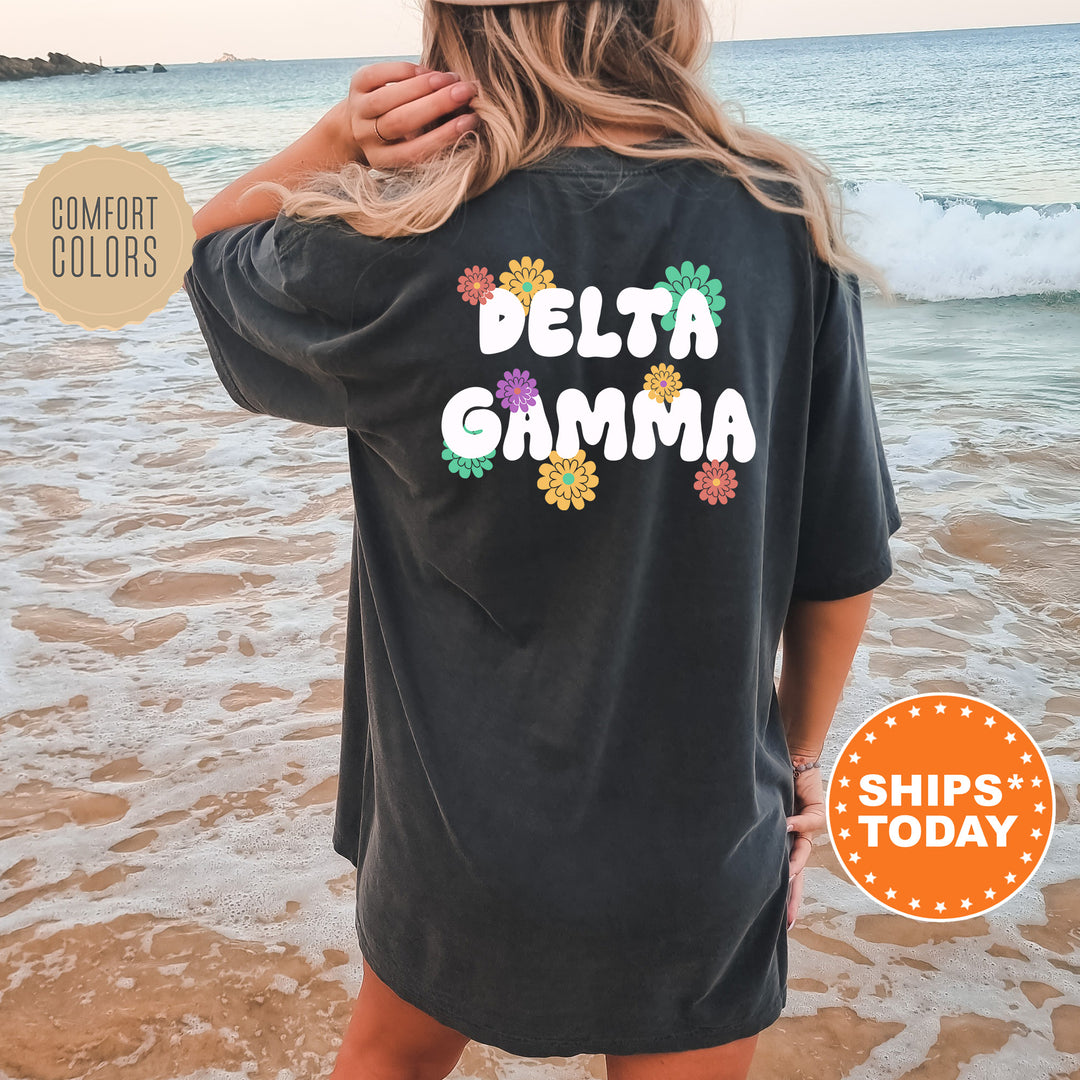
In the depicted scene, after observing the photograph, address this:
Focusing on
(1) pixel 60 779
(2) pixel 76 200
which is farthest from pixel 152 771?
(2) pixel 76 200

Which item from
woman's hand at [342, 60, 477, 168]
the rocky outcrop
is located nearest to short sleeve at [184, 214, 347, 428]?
woman's hand at [342, 60, 477, 168]

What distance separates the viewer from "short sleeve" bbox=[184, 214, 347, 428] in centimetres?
102

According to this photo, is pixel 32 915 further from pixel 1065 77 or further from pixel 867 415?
pixel 1065 77

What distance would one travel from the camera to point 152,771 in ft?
10.2

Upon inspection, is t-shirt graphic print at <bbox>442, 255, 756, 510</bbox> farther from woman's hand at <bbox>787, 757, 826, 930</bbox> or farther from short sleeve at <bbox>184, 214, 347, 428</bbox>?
woman's hand at <bbox>787, 757, 826, 930</bbox>

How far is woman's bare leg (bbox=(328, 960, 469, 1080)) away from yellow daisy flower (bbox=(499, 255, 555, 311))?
787 millimetres

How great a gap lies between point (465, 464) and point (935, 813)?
1.78m

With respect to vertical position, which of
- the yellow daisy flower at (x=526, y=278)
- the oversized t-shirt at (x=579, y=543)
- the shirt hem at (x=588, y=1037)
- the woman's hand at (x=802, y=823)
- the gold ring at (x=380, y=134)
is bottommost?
the shirt hem at (x=588, y=1037)

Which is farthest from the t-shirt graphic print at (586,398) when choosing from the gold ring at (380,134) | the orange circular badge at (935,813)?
the orange circular badge at (935,813)

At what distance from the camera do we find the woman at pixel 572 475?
3.08 feet

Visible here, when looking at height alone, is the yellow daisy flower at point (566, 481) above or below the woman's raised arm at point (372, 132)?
below

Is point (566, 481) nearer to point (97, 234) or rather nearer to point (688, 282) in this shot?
point (688, 282)

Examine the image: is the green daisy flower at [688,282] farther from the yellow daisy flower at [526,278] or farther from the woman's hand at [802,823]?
the woman's hand at [802,823]

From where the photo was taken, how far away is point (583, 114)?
958mm
